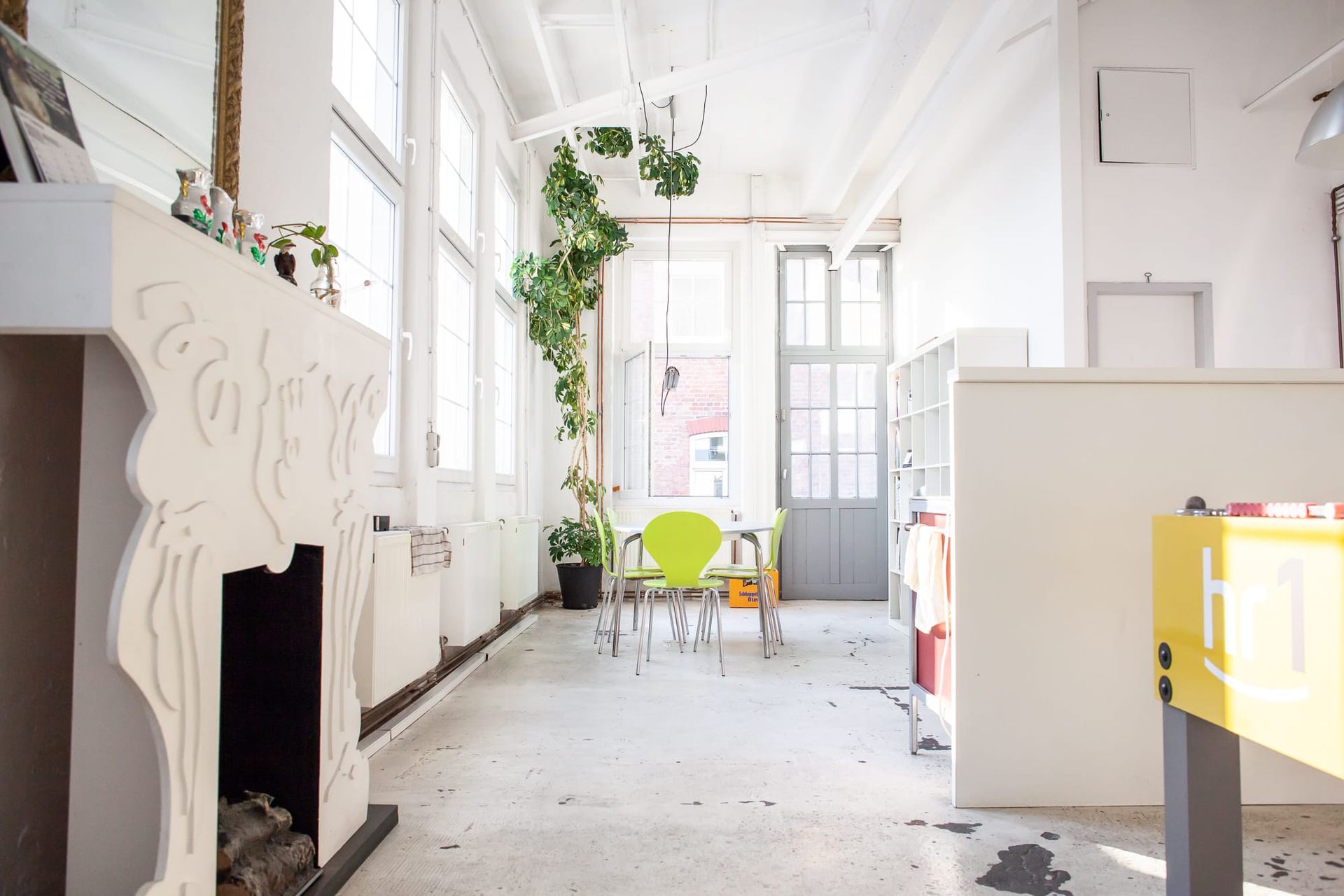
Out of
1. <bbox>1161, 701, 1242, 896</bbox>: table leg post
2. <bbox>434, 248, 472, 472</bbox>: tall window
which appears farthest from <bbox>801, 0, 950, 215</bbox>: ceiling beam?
<bbox>1161, 701, 1242, 896</bbox>: table leg post

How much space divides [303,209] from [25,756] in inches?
68.2

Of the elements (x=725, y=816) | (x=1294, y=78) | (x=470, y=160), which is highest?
(x=1294, y=78)

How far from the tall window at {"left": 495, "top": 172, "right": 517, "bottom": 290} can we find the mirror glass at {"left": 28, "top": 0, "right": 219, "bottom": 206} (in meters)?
3.42

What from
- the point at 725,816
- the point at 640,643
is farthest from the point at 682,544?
the point at 725,816

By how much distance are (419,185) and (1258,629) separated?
3.68 meters

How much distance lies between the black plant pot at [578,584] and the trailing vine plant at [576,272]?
3.5 inches

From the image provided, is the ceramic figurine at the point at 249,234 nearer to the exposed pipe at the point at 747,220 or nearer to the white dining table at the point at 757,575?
the white dining table at the point at 757,575

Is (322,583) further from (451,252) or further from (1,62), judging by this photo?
(451,252)

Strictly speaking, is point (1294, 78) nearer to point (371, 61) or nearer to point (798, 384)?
point (798, 384)

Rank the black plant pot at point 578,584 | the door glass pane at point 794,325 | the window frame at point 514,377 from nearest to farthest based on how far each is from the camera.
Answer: the window frame at point 514,377, the black plant pot at point 578,584, the door glass pane at point 794,325

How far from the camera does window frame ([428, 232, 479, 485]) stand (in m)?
3.91

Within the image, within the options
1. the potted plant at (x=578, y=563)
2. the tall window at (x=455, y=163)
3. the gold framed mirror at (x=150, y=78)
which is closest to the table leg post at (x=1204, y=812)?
the gold framed mirror at (x=150, y=78)

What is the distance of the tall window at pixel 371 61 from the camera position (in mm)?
3113

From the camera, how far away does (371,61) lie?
3.44 meters
